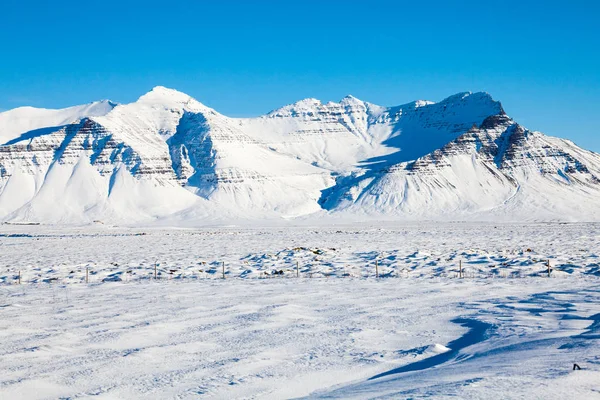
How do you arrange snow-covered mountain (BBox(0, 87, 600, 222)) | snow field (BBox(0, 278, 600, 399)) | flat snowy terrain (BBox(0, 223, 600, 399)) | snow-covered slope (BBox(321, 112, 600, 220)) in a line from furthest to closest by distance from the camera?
1. snow-covered mountain (BBox(0, 87, 600, 222))
2. snow-covered slope (BBox(321, 112, 600, 220))
3. flat snowy terrain (BBox(0, 223, 600, 399))
4. snow field (BBox(0, 278, 600, 399))

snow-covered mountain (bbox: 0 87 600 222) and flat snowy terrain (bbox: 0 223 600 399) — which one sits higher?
snow-covered mountain (bbox: 0 87 600 222)

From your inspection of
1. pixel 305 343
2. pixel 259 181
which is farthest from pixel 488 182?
pixel 305 343

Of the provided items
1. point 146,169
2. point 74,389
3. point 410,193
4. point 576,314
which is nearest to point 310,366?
point 74,389

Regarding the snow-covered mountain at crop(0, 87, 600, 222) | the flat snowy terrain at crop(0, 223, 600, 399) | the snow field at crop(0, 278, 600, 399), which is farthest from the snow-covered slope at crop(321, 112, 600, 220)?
the snow field at crop(0, 278, 600, 399)

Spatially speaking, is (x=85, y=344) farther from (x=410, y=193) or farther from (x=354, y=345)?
(x=410, y=193)

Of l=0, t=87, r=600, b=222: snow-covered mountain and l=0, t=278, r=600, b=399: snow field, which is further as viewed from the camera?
l=0, t=87, r=600, b=222: snow-covered mountain

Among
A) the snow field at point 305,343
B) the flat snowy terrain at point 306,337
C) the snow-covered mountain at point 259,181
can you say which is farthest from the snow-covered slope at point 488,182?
the snow field at point 305,343

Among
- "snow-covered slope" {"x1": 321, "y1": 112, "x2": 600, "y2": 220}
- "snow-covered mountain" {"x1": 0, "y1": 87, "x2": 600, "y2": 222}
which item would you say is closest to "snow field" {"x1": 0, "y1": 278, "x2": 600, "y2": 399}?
"snow-covered mountain" {"x1": 0, "y1": 87, "x2": 600, "y2": 222}

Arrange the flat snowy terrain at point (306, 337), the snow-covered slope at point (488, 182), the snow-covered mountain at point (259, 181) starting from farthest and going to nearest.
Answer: the snow-covered mountain at point (259, 181), the snow-covered slope at point (488, 182), the flat snowy terrain at point (306, 337)

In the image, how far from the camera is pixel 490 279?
24078 mm

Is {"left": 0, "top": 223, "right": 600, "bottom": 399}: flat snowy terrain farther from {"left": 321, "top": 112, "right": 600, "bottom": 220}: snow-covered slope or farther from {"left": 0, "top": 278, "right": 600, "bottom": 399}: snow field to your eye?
{"left": 321, "top": 112, "right": 600, "bottom": 220}: snow-covered slope

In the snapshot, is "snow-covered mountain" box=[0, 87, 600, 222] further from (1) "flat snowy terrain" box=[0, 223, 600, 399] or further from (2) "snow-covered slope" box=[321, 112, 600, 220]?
(1) "flat snowy terrain" box=[0, 223, 600, 399]

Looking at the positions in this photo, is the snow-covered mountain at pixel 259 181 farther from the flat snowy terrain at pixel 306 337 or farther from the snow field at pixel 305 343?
the snow field at pixel 305 343

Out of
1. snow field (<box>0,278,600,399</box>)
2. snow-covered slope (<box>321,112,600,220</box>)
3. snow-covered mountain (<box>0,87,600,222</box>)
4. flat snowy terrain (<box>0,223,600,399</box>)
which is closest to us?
snow field (<box>0,278,600,399</box>)
